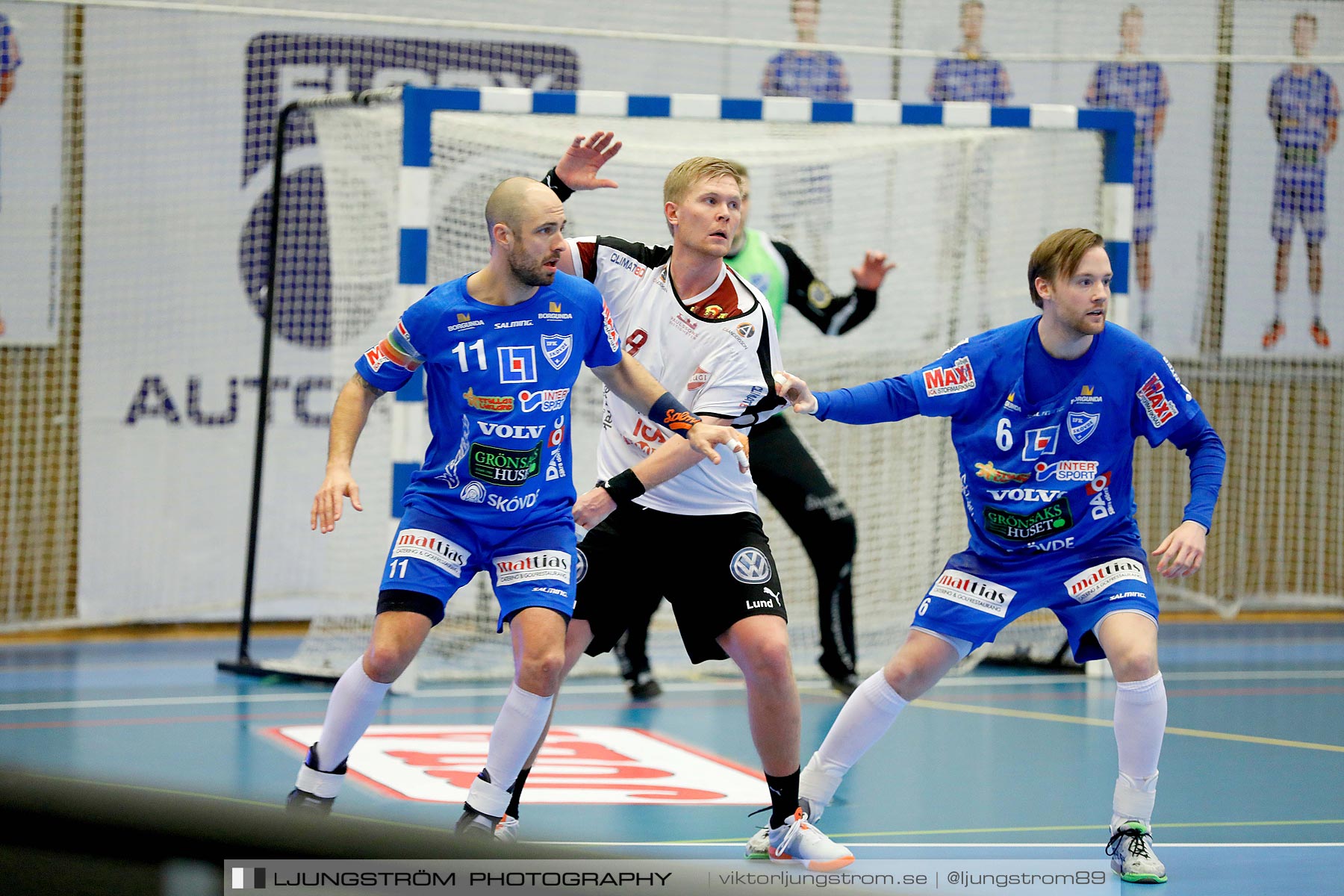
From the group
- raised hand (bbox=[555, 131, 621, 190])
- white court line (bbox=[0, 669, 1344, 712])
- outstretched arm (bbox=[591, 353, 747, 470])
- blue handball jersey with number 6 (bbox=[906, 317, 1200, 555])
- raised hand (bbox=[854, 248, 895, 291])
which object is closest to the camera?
outstretched arm (bbox=[591, 353, 747, 470])

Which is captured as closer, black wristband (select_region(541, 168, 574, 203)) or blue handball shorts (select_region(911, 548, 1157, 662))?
blue handball shorts (select_region(911, 548, 1157, 662))

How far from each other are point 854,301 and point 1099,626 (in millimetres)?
2488

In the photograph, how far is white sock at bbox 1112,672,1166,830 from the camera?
164 inches

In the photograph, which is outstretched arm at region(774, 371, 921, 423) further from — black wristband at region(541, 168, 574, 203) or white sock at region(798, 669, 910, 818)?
black wristband at region(541, 168, 574, 203)

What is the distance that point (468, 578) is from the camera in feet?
13.8

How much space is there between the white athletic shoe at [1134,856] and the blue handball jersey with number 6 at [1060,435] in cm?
82

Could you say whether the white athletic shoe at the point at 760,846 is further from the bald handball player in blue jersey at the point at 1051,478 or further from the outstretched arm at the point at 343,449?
the outstretched arm at the point at 343,449

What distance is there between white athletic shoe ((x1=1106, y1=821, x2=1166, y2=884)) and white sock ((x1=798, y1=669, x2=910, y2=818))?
2.32ft

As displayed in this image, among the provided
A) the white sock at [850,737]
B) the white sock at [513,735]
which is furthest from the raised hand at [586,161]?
the white sock at [850,737]

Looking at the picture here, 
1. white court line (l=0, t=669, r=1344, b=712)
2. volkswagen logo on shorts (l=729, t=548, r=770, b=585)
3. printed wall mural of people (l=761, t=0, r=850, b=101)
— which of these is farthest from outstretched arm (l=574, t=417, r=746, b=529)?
printed wall mural of people (l=761, t=0, r=850, b=101)

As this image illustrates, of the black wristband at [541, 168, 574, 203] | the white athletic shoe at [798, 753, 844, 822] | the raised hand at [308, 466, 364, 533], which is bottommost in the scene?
the white athletic shoe at [798, 753, 844, 822]

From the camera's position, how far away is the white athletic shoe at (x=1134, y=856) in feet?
13.4

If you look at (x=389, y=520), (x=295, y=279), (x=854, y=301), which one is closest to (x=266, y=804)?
(x=854, y=301)

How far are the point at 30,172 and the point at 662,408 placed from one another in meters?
6.10
